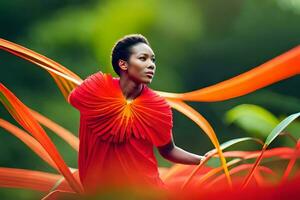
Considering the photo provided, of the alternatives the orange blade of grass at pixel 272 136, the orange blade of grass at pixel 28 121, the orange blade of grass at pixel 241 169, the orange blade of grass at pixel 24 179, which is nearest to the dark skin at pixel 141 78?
the orange blade of grass at pixel 241 169

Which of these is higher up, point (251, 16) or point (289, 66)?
point (251, 16)

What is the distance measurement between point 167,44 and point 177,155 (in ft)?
1.51

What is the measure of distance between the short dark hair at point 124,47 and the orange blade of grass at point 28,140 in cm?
44

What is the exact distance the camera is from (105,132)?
2.26m

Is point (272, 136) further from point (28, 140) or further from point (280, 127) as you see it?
point (28, 140)

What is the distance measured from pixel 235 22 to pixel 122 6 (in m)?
0.48

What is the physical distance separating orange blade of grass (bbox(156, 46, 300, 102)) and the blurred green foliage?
0.02 m

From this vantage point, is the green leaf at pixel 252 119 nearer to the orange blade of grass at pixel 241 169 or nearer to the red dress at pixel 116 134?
the orange blade of grass at pixel 241 169

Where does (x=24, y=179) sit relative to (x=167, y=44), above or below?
below

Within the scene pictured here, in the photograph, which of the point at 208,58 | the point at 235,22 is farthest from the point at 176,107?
the point at 235,22

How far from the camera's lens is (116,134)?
7.39ft

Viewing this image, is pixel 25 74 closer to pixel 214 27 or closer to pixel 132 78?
pixel 132 78

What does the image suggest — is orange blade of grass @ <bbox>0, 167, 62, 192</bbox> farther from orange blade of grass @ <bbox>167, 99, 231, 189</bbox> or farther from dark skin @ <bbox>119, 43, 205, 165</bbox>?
orange blade of grass @ <bbox>167, 99, 231, 189</bbox>

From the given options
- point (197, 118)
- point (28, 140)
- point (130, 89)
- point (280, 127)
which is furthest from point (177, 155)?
point (28, 140)
